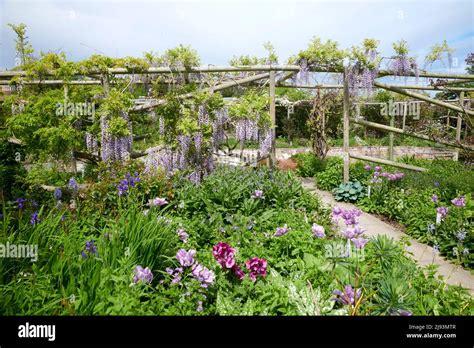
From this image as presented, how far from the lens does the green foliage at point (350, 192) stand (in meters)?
6.45

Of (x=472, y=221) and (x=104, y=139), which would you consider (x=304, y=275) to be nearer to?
(x=472, y=221)

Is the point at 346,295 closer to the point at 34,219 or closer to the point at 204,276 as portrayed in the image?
the point at 204,276

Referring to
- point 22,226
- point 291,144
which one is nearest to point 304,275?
point 22,226

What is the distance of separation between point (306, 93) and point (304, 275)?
46.5 ft

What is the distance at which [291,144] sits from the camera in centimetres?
1432

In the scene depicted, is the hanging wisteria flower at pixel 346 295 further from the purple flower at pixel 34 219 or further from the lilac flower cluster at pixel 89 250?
the purple flower at pixel 34 219

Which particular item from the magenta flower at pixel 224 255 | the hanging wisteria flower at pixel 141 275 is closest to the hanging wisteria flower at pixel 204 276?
the magenta flower at pixel 224 255

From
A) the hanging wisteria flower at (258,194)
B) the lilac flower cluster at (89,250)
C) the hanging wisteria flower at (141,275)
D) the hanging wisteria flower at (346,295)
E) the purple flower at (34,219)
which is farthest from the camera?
the hanging wisteria flower at (258,194)

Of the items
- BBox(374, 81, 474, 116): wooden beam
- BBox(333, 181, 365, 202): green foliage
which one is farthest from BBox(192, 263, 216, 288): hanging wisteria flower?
BBox(374, 81, 474, 116): wooden beam

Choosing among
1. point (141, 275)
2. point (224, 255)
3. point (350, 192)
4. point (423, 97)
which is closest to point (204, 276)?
point (224, 255)

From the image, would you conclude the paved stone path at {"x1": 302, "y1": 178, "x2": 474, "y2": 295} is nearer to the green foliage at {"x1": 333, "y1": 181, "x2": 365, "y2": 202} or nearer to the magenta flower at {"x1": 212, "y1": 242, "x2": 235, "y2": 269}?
the green foliage at {"x1": 333, "y1": 181, "x2": 365, "y2": 202}

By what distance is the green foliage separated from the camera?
645 cm

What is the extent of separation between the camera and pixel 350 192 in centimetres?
647

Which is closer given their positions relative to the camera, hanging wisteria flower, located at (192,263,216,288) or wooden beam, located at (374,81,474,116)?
hanging wisteria flower, located at (192,263,216,288)
